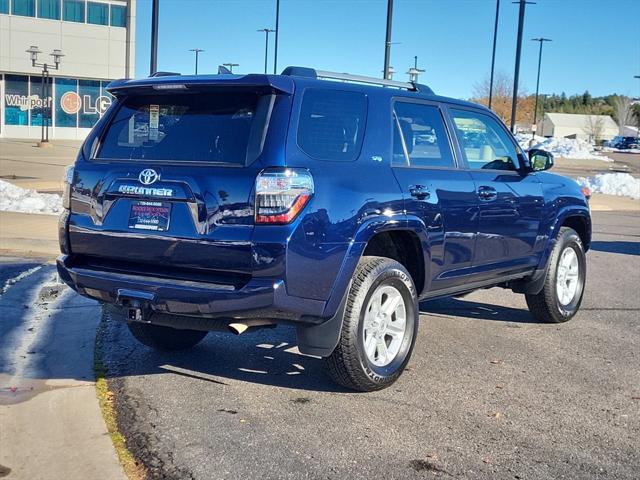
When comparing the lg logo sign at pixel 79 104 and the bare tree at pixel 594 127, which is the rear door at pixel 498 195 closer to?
the lg logo sign at pixel 79 104

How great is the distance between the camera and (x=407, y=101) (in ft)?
18.9

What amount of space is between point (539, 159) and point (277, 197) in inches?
132

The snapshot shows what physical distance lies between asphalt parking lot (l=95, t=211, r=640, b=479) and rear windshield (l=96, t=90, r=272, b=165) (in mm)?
1542

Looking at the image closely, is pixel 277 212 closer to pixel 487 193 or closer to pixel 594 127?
pixel 487 193

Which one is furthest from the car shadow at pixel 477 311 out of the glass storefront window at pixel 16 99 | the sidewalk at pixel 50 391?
the glass storefront window at pixel 16 99

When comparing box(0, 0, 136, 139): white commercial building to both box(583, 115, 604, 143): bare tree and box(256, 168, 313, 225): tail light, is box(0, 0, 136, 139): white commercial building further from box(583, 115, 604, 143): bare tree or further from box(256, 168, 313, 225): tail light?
box(583, 115, 604, 143): bare tree

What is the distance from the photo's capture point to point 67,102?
4709 cm

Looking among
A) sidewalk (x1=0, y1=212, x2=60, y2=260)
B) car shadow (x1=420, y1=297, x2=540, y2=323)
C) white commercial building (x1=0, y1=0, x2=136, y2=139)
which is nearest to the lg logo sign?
white commercial building (x1=0, y1=0, x2=136, y2=139)

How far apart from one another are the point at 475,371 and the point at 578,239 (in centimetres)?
245

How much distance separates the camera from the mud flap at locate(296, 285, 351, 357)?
4805 mm

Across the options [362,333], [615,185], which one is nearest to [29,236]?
[362,333]

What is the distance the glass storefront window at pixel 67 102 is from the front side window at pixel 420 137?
144ft

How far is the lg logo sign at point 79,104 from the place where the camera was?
4691 centimetres

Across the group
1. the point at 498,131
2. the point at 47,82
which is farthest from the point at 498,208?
the point at 47,82
